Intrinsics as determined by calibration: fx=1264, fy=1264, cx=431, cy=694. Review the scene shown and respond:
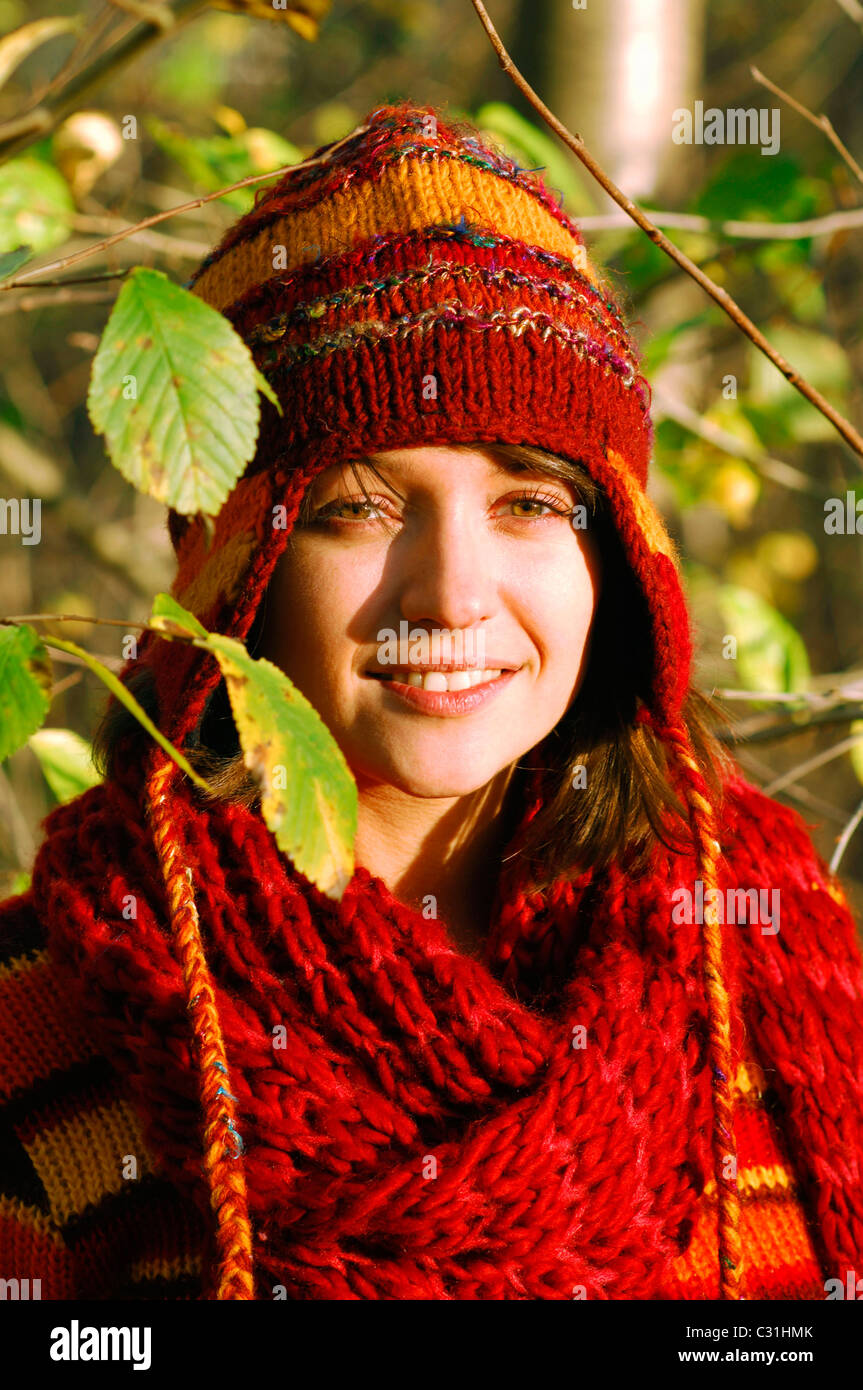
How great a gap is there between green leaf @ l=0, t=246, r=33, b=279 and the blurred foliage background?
0.13 ft

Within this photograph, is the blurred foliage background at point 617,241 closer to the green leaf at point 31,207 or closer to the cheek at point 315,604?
the green leaf at point 31,207

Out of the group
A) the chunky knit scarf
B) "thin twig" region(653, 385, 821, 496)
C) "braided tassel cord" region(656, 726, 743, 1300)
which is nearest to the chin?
the chunky knit scarf

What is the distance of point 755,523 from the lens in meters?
5.61

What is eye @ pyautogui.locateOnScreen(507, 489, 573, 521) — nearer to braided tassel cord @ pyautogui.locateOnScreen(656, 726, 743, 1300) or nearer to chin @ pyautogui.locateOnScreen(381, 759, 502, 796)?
chin @ pyautogui.locateOnScreen(381, 759, 502, 796)

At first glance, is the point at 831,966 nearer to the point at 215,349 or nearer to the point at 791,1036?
the point at 791,1036

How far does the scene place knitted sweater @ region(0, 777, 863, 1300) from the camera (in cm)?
131

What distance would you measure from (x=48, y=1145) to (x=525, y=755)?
0.73 m

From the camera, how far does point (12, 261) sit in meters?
0.91

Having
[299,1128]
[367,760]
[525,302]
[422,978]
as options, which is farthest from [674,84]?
[299,1128]

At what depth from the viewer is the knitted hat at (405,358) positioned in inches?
48.6

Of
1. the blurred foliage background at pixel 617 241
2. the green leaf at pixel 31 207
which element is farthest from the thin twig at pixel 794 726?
the green leaf at pixel 31 207

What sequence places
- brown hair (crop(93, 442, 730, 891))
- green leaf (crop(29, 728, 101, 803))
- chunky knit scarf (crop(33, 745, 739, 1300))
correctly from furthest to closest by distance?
1. green leaf (crop(29, 728, 101, 803))
2. brown hair (crop(93, 442, 730, 891))
3. chunky knit scarf (crop(33, 745, 739, 1300))

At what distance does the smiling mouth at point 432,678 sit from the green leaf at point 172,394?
49 centimetres

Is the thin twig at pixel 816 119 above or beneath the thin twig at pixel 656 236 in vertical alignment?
above
